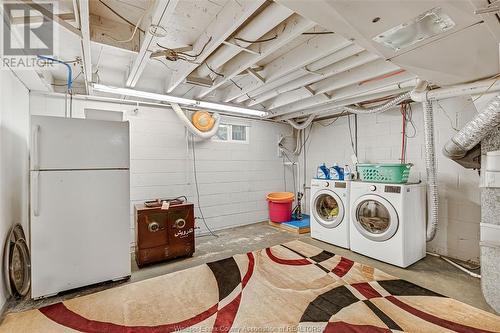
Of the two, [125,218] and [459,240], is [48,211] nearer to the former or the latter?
[125,218]

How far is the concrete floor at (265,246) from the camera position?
2221 mm

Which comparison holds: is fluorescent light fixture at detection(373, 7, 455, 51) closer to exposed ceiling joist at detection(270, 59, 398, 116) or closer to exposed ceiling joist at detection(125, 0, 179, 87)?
exposed ceiling joist at detection(270, 59, 398, 116)

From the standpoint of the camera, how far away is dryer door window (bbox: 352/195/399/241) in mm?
2906

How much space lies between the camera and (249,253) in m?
3.22

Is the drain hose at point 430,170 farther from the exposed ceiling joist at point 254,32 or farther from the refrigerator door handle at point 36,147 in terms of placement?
the refrigerator door handle at point 36,147

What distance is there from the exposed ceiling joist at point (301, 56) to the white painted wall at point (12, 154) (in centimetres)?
257

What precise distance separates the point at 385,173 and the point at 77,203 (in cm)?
362

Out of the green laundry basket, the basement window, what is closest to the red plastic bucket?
the basement window

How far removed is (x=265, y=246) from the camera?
11.6 feet

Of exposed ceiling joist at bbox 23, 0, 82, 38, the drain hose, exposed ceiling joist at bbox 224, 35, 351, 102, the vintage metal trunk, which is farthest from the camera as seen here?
the vintage metal trunk

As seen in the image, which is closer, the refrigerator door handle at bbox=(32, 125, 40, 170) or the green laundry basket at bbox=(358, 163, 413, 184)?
the refrigerator door handle at bbox=(32, 125, 40, 170)

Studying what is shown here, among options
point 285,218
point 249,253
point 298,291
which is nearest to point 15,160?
point 249,253

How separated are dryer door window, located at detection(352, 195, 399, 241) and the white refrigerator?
2968mm

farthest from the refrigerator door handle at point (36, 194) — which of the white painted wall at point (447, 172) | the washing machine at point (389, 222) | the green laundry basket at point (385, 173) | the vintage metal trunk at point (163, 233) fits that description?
the white painted wall at point (447, 172)
